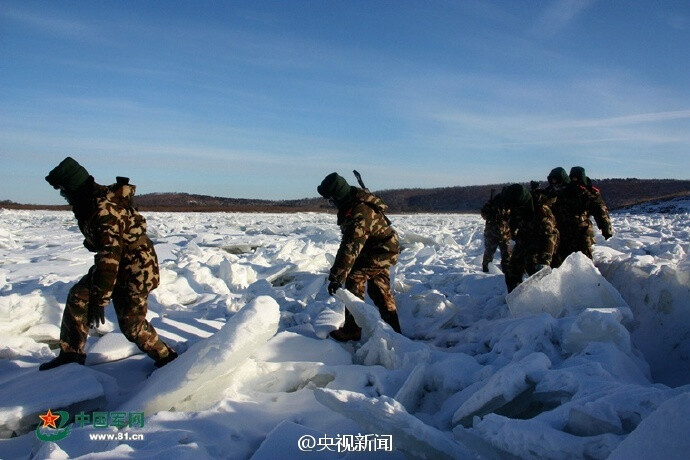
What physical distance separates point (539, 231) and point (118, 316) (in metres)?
3.81

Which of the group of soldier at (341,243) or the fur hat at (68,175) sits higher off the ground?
the fur hat at (68,175)

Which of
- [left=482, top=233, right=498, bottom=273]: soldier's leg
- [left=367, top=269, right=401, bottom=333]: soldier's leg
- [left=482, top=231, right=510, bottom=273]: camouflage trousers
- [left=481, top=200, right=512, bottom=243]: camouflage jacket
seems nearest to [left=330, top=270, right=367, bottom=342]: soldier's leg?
[left=367, top=269, right=401, bottom=333]: soldier's leg

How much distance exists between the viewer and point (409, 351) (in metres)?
3.59

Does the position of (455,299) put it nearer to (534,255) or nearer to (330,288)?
(534,255)

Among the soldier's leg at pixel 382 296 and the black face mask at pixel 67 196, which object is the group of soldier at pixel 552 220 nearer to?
the soldier's leg at pixel 382 296

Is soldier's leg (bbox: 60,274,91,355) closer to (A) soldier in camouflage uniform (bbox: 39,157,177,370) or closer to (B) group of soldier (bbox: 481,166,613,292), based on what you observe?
(A) soldier in camouflage uniform (bbox: 39,157,177,370)

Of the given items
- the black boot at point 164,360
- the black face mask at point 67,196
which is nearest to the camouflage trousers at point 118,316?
the black boot at point 164,360

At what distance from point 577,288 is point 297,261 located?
4461 mm

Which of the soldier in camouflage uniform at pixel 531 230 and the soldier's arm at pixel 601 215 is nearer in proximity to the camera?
the soldier in camouflage uniform at pixel 531 230

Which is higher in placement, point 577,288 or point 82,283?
point 82,283

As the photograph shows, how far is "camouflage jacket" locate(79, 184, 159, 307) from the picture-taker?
3.10 meters

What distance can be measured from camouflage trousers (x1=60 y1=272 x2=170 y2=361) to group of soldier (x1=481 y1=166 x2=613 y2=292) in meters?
3.56

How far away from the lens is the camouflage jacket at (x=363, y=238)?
4.07m

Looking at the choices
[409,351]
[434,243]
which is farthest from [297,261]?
[409,351]
